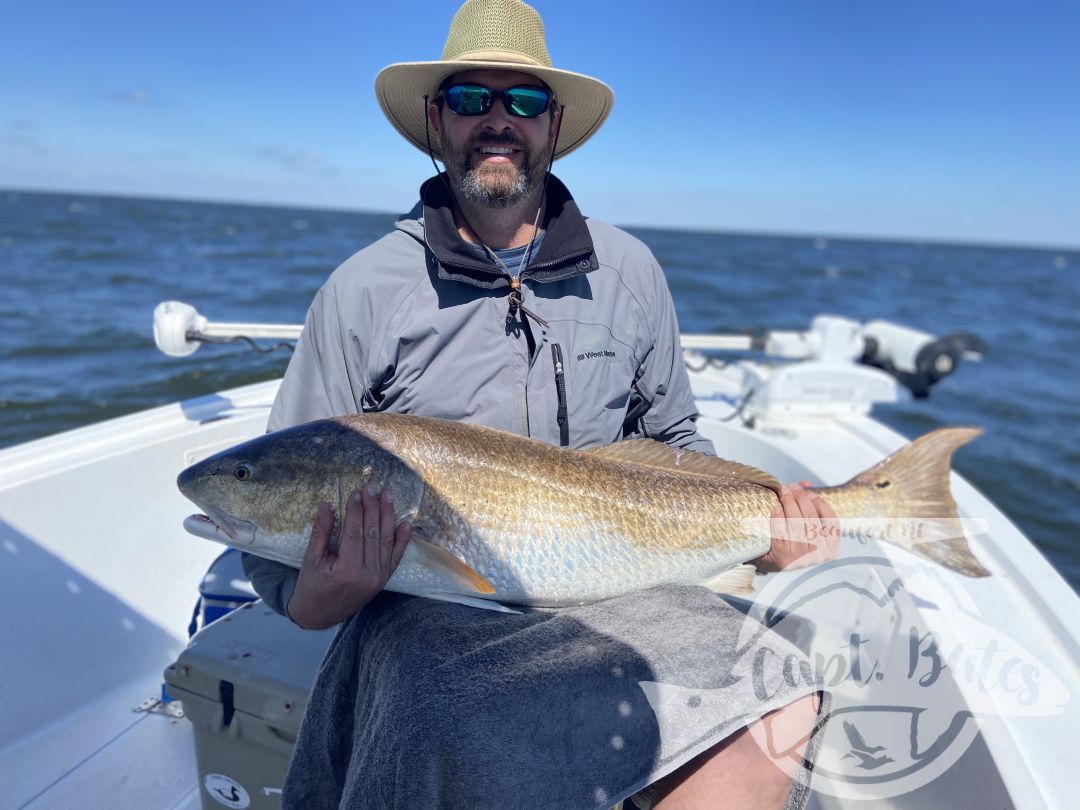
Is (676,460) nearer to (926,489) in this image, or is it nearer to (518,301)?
(518,301)

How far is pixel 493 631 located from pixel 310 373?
115cm

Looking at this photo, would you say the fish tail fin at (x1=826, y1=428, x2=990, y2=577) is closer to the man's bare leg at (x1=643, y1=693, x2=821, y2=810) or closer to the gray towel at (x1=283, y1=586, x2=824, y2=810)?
the gray towel at (x1=283, y1=586, x2=824, y2=810)

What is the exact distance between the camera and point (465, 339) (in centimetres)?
256

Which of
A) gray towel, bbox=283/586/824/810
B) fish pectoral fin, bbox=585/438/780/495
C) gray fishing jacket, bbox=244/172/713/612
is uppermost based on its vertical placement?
gray fishing jacket, bbox=244/172/713/612

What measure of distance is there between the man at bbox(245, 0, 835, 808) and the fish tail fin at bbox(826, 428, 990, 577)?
12.9 inches

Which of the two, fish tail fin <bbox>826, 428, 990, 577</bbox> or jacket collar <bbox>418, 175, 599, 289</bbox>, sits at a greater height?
jacket collar <bbox>418, 175, 599, 289</bbox>

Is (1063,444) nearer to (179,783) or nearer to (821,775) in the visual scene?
(821,775)

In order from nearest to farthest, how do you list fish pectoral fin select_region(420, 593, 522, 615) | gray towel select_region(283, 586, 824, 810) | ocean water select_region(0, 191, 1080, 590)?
gray towel select_region(283, 586, 824, 810) → fish pectoral fin select_region(420, 593, 522, 615) → ocean water select_region(0, 191, 1080, 590)

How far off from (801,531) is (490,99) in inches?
79.2

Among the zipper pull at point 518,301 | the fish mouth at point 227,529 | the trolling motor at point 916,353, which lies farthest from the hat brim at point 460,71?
the trolling motor at point 916,353

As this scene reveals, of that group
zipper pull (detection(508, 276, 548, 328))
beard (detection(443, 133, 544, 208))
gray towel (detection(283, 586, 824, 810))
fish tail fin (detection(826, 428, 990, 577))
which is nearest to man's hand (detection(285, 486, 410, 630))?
gray towel (detection(283, 586, 824, 810))

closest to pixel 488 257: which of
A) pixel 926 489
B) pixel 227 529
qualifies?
pixel 227 529

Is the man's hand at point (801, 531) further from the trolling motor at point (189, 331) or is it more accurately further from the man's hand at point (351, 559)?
the trolling motor at point (189, 331)

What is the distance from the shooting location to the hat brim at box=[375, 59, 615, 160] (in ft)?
8.85
